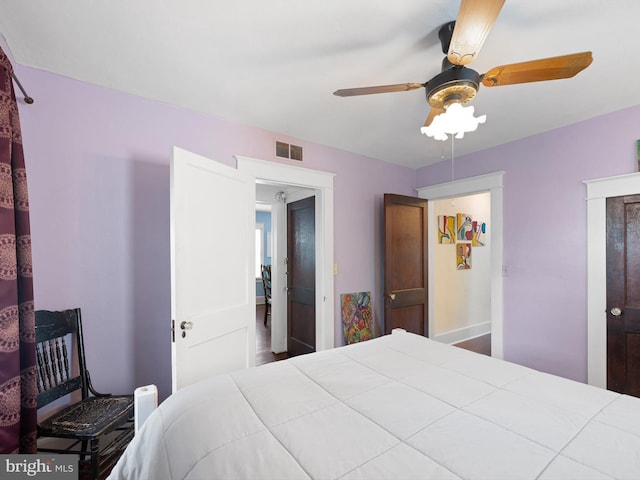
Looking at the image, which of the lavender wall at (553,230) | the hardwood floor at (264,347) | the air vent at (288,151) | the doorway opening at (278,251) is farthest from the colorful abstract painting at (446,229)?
the hardwood floor at (264,347)

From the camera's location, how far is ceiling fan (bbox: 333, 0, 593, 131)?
1024 millimetres

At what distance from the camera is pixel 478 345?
4.21 metres

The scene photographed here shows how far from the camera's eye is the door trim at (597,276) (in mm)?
2352

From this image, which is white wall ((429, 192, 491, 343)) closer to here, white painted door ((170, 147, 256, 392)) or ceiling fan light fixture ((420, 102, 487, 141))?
ceiling fan light fixture ((420, 102, 487, 141))

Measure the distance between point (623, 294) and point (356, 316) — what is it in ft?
7.36

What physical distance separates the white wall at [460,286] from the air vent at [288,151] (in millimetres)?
2087

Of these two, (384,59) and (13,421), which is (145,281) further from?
(384,59)

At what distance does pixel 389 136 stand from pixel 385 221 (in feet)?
2.95

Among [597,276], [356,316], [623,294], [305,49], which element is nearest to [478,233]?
[597,276]

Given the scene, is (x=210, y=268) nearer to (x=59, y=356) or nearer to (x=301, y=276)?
(x=59, y=356)

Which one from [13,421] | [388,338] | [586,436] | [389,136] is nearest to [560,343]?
[388,338]

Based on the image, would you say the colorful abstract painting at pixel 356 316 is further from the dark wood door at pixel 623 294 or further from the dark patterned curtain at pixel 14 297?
the dark patterned curtain at pixel 14 297

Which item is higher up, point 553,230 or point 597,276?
point 553,230

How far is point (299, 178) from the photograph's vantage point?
112 inches
